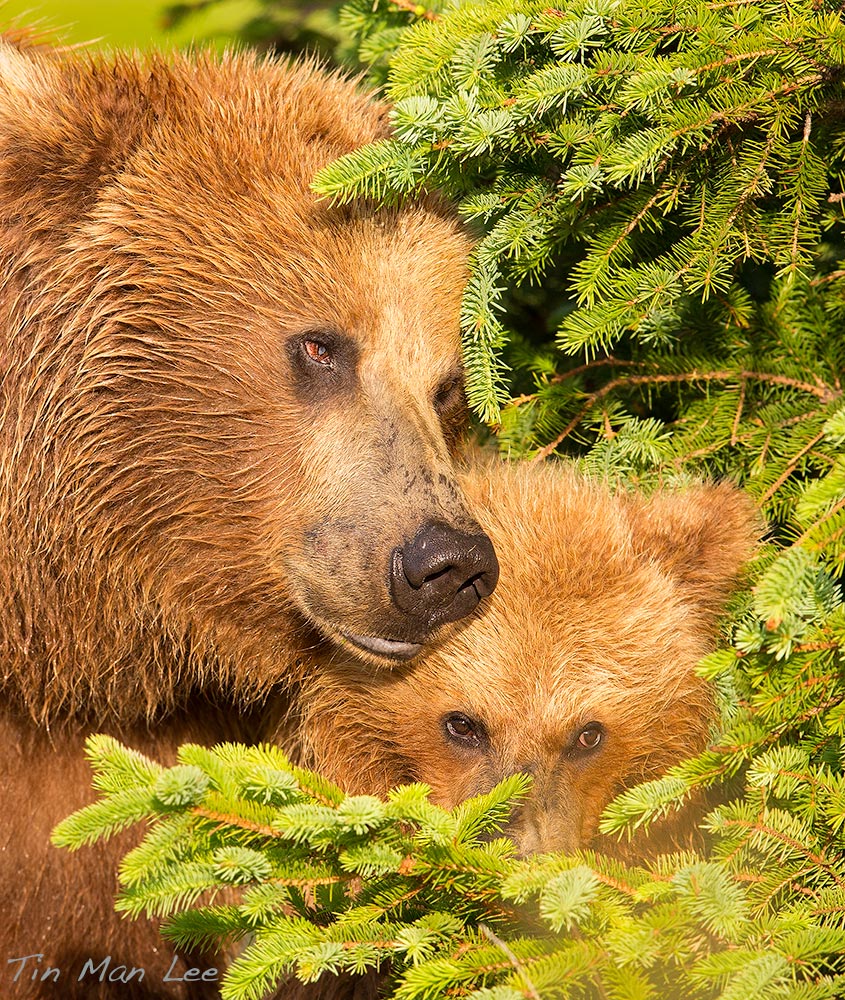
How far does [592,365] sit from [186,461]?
1364mm

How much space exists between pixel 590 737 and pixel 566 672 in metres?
0.22

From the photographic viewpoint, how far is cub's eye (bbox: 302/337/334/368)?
3467mm

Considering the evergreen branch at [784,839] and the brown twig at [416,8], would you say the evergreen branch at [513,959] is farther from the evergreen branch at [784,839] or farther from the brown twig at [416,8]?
the brown twig at [416,8]

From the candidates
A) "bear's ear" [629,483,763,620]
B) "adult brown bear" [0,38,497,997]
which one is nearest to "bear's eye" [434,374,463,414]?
"adult brown bear" [0,38,497,997]

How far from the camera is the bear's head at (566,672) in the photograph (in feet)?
11.6

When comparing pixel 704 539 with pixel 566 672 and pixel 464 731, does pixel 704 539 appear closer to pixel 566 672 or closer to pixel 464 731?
pixel 566 672

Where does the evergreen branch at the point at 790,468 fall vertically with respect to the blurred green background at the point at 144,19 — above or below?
above

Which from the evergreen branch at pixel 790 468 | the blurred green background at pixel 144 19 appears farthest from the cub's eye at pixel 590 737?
the blurred green background at pixel 144 19

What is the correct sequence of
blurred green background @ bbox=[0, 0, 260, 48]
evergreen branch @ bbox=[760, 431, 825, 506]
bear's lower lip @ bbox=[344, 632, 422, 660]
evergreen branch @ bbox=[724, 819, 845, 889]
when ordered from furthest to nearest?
blurred green background @ bbox=[0, 0, 260, 48] < evergreen branch @ bbox=[760, 431, 825, 506] < bear's lower lip @ bbox=[344, 632, 422, 660] < evergreen branch @ bbox=[724, 819, 845, 889]

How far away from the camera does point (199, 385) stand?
11.2 feet

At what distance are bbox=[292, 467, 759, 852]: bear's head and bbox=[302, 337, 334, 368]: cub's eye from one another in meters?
0.65

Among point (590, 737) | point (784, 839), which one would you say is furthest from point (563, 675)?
point (784, 839)

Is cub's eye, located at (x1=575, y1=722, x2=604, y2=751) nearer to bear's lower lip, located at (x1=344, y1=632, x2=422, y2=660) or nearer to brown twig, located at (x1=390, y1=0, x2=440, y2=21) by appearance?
bear's lower lip, located at (x1=344, y1=632, x2=422, y2=660)

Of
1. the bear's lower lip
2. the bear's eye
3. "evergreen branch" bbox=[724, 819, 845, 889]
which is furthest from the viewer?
the bear's eye
